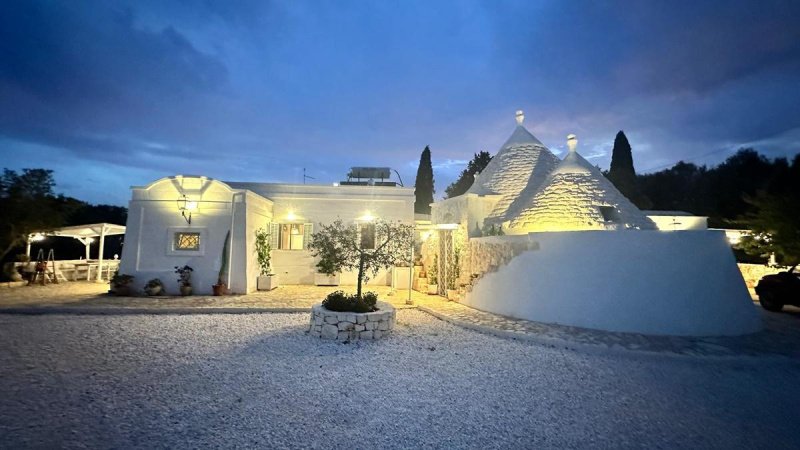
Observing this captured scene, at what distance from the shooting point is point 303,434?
10.7 ft

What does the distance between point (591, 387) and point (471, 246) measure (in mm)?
6649

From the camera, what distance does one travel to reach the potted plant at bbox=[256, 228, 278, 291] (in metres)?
12.3

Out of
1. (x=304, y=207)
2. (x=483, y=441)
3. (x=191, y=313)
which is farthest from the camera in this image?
(x=304, y=207)

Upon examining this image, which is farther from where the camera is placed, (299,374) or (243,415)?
(299,374)

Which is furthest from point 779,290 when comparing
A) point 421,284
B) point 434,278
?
point 421,284

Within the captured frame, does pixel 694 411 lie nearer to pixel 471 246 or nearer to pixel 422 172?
pixel 471 246

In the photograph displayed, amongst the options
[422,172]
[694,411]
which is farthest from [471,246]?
[422,172]

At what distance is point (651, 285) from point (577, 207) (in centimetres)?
404

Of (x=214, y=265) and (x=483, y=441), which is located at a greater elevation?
(x=214, y=265)

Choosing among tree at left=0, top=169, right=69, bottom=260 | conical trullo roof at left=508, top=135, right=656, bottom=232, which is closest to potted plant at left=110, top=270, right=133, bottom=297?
tree at left=0, top=169, right=69, bottom=260

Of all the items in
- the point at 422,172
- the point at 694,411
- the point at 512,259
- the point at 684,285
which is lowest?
the point at 694,411

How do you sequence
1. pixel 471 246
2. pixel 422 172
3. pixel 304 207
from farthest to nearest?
pixel 422 172 → pixel 304 207 → pixel 471 246

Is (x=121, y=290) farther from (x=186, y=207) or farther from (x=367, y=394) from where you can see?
(x=367, y=394)

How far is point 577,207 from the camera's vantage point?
1089 cm
